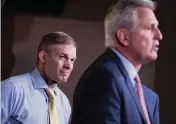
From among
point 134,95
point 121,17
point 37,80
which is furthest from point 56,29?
point 134,95

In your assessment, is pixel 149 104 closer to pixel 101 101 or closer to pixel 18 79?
pixel 101 101

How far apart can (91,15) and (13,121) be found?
42 centimetres

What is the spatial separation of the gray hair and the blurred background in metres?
0.22

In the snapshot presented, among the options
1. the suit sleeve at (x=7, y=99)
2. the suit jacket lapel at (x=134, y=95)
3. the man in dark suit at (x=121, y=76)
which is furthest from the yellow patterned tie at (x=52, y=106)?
the suit jacket lapel at (x=134, y=95)

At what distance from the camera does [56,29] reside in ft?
3.55

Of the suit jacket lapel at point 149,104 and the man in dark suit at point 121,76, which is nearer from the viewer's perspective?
the man in dark suit at point 121,76

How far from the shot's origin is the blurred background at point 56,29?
1.04 metres

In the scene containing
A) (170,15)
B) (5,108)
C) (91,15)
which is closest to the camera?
(5,108)

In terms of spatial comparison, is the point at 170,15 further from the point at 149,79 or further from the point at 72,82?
the point at 72,82

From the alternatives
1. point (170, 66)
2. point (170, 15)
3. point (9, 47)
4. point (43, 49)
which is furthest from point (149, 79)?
point (9, 47)

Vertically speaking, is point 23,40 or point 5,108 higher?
point 23,40

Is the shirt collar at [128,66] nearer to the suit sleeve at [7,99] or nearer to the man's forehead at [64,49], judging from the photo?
the man's forehead at [64,49]

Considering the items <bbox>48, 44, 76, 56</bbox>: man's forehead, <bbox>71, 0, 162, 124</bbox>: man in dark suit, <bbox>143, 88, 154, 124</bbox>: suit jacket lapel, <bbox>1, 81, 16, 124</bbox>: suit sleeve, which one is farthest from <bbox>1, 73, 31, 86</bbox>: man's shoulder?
<bbox>143, 88, 154, 124</bbox>: suit jacket lapel

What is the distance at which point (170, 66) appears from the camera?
1236mm
